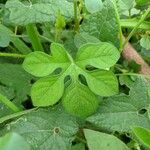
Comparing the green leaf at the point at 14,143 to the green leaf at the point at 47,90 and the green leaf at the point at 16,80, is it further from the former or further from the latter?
the green leaf at the point at 16,80

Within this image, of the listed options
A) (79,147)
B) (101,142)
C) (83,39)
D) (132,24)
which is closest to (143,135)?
(101,142)

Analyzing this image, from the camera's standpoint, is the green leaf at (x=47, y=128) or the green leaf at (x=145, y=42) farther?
the green leaf at (x=145, y=42)

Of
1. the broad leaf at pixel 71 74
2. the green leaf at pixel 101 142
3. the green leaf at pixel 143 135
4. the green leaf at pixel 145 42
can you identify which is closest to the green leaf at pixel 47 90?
the broad leaf at pixel 71 74

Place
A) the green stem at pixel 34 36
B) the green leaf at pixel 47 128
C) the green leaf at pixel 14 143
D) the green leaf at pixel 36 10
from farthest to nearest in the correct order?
the green stem at pixel 34 36 < the green leaf at pixel 36 10 < the green leaf at pixel 47 128 < the green leaf at pixel 14 143

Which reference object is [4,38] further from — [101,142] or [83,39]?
[101,142]

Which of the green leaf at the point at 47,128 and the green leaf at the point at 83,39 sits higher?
the green leaf at the point at 83,39

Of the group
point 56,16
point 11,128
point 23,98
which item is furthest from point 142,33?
point 11,128

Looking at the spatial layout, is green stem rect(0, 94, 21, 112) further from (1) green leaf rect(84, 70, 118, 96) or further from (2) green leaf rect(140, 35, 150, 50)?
(2) green leaf rect(140, 35, 150, 50)
